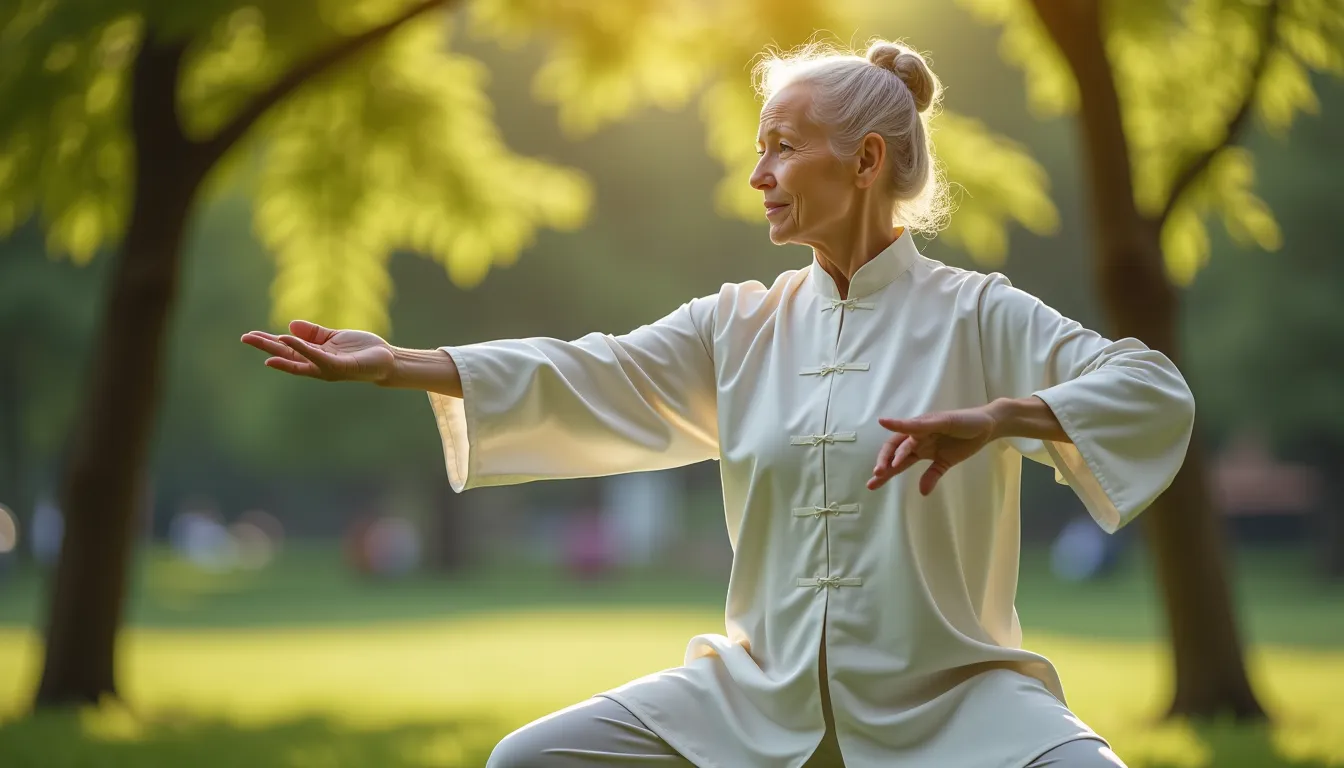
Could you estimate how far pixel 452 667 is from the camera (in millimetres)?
12164

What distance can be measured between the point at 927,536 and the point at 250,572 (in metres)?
31.9

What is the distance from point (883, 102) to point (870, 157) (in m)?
0.12

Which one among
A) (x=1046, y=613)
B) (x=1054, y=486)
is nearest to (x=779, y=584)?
(x=1046, y=613)

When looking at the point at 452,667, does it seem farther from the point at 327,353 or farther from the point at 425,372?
the point at 327,353

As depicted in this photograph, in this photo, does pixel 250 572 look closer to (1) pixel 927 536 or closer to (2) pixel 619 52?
(2) pixel 619 52

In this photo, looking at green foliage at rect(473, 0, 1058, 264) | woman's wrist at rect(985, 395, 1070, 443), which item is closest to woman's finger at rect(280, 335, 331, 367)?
woman's wrist at rect(985, 395, 1070, 443)

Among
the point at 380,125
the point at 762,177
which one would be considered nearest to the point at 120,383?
the point at 380,125

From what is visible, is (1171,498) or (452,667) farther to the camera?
(452,667)

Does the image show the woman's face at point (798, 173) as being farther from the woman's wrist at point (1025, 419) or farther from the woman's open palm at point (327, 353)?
the woman's open palm at point (327, 353)

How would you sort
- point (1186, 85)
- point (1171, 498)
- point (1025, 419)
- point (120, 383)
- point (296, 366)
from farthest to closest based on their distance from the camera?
point (1186, 85), point (120, 383), point (1171, 498), point (296, 366), point (1025, 419)

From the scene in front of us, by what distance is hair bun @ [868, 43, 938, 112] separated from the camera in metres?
3.21

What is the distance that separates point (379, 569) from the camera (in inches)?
1166

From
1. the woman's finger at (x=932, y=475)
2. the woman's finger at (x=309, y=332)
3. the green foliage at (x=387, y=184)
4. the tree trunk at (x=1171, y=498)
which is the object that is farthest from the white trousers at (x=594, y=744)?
the green foliage at (x=387, y=184)

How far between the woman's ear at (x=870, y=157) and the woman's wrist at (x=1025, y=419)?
2.19ft
